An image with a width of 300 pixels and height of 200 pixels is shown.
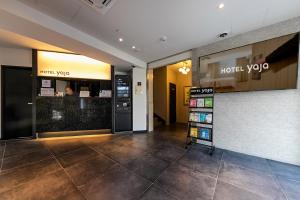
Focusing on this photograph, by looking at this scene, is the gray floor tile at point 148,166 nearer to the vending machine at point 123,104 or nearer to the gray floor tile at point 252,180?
the gray floor tile at point 252,180

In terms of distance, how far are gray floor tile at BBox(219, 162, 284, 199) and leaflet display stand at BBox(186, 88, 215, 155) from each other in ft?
2.62

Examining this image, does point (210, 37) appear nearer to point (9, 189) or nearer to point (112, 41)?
point (112, 41)

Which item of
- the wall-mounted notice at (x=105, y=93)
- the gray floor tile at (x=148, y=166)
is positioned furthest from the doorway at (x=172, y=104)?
the gray floor tile at (x=148, y=166)

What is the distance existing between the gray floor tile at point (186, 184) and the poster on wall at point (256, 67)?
2.17 m

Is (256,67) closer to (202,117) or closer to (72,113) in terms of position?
(202,117)

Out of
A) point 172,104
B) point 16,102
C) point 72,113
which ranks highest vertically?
point 16,102

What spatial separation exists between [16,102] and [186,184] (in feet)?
17.6

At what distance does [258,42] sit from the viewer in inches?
115

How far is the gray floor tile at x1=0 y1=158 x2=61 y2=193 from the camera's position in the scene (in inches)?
79.7

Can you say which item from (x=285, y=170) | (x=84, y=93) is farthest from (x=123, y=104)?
(x=285, y=170)

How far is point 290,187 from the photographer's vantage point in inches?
77.7

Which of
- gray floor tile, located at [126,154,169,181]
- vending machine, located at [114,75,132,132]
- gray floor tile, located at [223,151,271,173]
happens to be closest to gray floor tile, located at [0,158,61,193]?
gray floor tile, located at [126,154,169,181]

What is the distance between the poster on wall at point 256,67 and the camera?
258 centimetres

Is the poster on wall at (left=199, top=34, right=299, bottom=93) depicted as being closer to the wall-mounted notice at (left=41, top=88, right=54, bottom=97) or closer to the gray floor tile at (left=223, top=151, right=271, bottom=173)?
the gray floor tile at (left=223, top=151, right=271, bottom=173)
